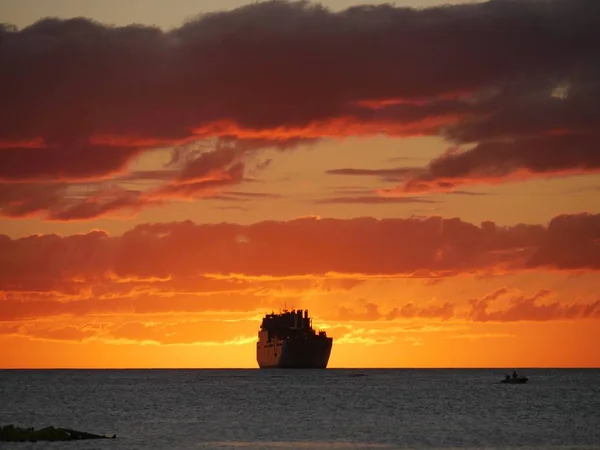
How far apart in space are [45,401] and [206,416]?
155 feet

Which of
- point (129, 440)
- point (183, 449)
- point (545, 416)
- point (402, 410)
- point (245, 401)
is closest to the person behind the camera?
point (183, 449)

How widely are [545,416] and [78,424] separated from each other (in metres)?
45.5

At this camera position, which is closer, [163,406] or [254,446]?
[254,446]

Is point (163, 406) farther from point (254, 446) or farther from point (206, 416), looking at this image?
point (254, 446)

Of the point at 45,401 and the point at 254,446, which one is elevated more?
the point at 45,401

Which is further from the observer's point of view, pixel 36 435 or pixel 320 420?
pixel 320 420

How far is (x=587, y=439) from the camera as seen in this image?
9300 centimetres

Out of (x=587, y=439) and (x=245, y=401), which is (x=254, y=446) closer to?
(x=587, y=439)

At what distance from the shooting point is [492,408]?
13575 cm

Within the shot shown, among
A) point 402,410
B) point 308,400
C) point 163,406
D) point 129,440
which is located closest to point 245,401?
point 308,400

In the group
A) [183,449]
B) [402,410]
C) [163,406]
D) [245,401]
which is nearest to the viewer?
[183,449]

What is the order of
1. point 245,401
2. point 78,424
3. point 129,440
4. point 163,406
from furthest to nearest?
point 245,401 → point 163,406 → point 78,424 → point 129,440

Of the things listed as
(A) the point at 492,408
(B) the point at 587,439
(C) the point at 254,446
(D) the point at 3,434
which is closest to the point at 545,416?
(A) the point at 492,408

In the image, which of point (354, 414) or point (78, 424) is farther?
point (354, 414)
